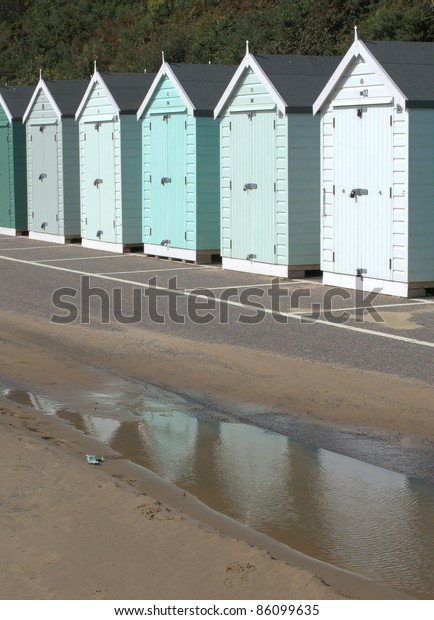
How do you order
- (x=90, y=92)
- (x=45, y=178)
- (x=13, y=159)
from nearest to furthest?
(x=90, y=92) → (x=45, y=178) → (x=13, y=159)

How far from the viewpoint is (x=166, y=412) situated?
8633 mm

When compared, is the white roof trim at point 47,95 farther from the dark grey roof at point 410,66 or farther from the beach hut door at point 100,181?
the dark grey roof at point 410,66

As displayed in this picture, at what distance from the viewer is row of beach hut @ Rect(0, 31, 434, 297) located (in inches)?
538

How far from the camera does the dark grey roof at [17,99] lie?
77.7ft

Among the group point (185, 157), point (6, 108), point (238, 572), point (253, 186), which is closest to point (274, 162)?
point (253, 186)

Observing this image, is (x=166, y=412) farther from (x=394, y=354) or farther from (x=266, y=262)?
(x=266, y=262)

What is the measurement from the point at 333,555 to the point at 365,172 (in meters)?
9.10

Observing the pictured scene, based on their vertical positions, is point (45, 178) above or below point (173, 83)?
below

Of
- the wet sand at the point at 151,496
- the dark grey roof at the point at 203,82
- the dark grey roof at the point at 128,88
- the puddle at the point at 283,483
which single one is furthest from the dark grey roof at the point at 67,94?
the puddle at the point at 283,483

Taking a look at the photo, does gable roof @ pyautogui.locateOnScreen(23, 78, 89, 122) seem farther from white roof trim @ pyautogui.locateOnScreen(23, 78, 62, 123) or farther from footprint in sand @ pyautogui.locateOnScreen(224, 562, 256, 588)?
footprint in sand @ pyautogui.locateOnScreen(224, 562, 256, 588)

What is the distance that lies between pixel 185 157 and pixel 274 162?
8.27 feet

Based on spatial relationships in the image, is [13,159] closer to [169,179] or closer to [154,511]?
[169,179]

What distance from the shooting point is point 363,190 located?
14211 millimetres
